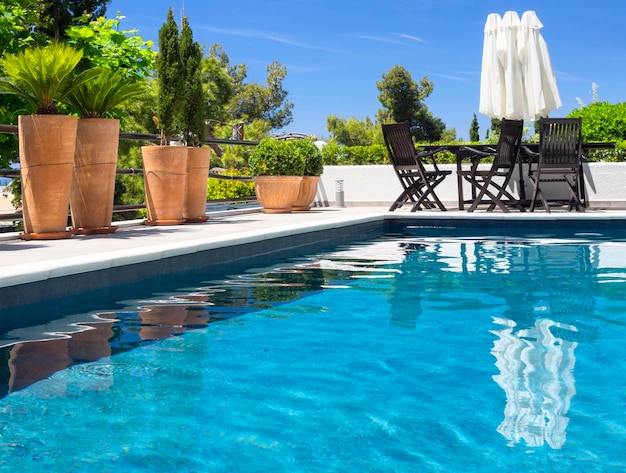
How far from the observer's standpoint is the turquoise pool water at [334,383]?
206 cm

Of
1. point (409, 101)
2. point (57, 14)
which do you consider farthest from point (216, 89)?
point (409, 101)

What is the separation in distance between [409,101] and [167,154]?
51.3 meters

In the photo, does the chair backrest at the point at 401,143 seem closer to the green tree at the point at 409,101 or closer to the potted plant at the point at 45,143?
the potted plant at the point at 45,143

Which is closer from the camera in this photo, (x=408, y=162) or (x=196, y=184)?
(x=196, y=184)

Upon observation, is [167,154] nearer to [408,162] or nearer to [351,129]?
[408,162]

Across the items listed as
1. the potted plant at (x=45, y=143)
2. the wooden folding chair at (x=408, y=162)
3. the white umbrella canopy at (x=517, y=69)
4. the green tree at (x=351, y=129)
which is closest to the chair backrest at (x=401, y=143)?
the wooden folding chair at (x=408, y=162)

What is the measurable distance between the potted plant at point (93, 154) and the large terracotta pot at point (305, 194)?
410 cm

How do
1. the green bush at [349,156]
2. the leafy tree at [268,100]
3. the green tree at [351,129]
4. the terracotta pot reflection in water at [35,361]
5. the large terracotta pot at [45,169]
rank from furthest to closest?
the leafy tree at [268,100]
the green tree at [351,129]
the green bush at [349,156]
the large terracotta pot at [45,169]
the terracotta pot reflection in water at [35,361]

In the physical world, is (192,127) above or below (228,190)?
above

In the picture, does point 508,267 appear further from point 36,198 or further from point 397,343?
point 36,198

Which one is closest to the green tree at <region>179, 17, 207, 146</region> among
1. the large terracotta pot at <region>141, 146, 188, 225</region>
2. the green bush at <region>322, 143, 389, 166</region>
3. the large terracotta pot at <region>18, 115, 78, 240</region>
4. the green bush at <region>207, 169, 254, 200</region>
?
the large terracotta pot at <region>141, 146, 188, 225</region>

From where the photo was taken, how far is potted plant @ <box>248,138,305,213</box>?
9.88 meters

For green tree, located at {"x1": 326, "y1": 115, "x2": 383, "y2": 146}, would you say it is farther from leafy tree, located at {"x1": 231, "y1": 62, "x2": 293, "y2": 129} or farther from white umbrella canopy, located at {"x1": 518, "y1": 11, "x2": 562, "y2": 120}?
white umbrella canopy, located at {"x1": 518, "y1": 11, "x2": 562, "y2": 120}

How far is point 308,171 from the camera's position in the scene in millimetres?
10453
